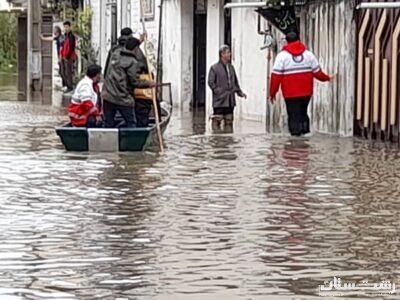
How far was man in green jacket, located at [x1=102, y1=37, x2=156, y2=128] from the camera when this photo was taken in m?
18.8

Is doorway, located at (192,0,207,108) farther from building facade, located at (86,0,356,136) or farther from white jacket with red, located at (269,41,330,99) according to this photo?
white jacket with red, located at (269,41,330,99)

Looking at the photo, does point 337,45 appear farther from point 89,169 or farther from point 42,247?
point 42,247

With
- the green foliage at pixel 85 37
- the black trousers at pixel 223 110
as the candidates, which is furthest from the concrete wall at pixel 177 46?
the black trousers at pixel 223 110

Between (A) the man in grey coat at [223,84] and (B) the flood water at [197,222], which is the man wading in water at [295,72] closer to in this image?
(B) the flood water at [197,222]

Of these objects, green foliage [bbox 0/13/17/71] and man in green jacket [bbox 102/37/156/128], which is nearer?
man in green jacket [bbox 102/37/156/128]

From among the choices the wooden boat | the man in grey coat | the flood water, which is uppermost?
the man in grey coat

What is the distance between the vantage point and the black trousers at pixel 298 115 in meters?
20.9

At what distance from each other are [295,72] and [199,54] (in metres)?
12.1

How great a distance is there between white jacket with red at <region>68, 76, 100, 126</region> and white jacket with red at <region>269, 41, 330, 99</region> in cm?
315

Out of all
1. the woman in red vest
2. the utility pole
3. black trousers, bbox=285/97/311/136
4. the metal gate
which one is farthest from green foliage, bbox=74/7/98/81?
the woman in red vest

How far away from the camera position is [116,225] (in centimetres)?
1129

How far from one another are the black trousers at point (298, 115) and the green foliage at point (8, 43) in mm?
44190

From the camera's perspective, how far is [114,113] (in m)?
19.1

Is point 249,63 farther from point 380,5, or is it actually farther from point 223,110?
point 380,5
